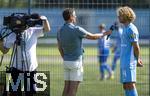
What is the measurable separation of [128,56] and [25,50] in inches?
67.4

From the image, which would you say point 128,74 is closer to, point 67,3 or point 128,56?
point 128,56

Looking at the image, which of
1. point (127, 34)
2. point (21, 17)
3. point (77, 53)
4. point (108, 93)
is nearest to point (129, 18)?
point (127, 34)

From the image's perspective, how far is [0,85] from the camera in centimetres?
1116

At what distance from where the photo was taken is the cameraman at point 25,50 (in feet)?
34.8

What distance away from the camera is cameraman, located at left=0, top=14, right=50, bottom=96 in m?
10.6

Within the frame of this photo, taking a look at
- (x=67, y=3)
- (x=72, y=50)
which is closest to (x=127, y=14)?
(x=72, y=50)

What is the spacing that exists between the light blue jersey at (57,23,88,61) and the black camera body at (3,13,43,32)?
0.95 m

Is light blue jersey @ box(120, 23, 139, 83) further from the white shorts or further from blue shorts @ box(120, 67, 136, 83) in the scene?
the white shorts

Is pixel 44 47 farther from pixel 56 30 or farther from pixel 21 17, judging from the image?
pixel 21 17

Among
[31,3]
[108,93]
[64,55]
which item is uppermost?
[31,3]

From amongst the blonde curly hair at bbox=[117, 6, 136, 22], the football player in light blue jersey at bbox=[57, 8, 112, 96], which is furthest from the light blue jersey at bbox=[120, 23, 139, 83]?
the football player in light blue jersey at bbox=[57, 8, 112, 96]

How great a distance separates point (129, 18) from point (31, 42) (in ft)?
5.48

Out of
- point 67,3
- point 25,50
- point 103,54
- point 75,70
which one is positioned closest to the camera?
point 25,50

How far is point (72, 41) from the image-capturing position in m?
11.3
